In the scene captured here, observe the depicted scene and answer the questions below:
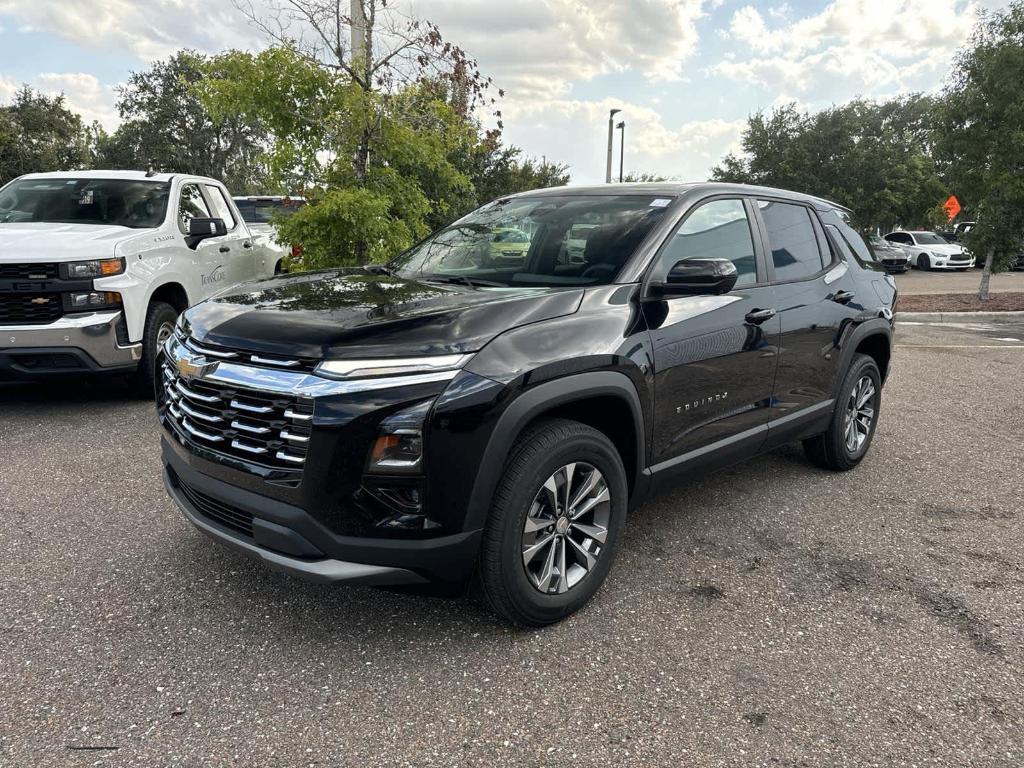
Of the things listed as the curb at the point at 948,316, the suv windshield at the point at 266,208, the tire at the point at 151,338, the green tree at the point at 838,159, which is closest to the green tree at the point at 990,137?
the curb at the point at 948,316

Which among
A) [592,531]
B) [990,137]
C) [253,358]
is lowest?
[592,531]

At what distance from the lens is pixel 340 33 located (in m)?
8.09

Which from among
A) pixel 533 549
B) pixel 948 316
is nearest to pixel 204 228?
pixel 533 549

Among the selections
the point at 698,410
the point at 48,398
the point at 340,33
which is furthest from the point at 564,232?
the point at 340,33

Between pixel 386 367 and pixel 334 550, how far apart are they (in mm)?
630

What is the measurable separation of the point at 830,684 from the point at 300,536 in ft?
6.21

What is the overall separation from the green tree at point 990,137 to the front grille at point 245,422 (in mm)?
16317

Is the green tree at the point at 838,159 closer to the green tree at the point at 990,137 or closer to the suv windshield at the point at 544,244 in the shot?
the green tree at the point at 990,137

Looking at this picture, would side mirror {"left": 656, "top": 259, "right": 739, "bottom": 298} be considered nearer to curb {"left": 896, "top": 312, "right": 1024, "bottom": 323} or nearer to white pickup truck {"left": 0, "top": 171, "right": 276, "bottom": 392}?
white pickup truck {"left": 0, "top": 171, "right": 276, "bottom": 392}

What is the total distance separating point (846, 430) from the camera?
15.8ft

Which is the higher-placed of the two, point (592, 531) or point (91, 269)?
point (91, 269)

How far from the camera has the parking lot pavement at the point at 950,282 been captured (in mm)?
20516

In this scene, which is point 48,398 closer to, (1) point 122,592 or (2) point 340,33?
(1) point 122,592

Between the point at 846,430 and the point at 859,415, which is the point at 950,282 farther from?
the point at 846,430
